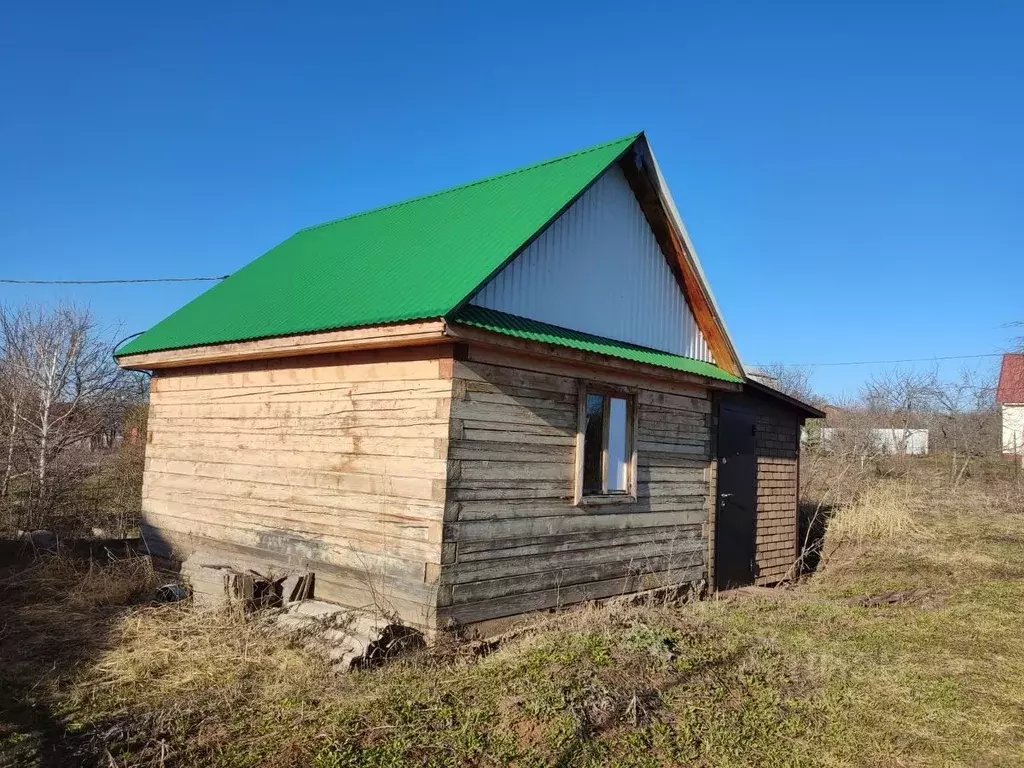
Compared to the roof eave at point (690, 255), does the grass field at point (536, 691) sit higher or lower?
lower

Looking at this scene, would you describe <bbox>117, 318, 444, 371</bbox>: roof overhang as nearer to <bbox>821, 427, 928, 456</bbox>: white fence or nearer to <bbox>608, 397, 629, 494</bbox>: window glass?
<bbox>608, 397, 629, 494</bbox>: window glass

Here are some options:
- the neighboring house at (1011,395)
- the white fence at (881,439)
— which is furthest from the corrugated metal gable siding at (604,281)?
the neighboring house at (1011,395)

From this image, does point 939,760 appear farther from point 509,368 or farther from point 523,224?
point 523,224

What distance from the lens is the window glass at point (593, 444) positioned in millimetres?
8266

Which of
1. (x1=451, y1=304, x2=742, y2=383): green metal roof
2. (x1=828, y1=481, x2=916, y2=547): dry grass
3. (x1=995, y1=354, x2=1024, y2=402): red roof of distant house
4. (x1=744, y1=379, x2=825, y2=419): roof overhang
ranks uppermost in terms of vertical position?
(x1=995, y1=354, x2=1024, y2=402): red roof of distant house

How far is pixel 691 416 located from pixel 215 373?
6.45 metres

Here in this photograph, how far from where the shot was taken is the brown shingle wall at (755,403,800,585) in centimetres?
1125

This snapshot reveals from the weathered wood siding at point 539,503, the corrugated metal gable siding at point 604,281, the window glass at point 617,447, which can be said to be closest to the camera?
the weathered wood siding at point 539,503

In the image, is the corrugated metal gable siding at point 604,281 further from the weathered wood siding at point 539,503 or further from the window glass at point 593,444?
the window glass at point 593,444

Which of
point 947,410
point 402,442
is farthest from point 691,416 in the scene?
point 947,410

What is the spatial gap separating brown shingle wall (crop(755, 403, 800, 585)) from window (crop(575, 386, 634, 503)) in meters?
3.37

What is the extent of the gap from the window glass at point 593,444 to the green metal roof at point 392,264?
2.10 meters

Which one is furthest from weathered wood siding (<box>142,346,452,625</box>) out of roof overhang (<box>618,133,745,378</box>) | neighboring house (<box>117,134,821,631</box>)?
roof overhang (<box>618,133,745,378</box>)

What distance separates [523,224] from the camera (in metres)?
8.00
